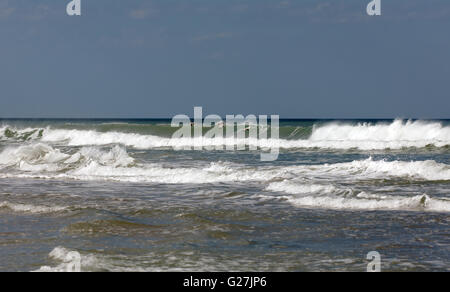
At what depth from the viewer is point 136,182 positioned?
16.1 m

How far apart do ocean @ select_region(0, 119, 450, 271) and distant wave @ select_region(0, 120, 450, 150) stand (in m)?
12.6

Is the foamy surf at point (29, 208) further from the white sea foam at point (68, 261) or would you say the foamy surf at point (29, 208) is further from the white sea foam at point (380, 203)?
the white sea foam at point (380, 203)

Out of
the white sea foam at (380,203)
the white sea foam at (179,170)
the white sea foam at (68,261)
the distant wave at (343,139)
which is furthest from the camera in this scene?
the distant wave at (343,139)

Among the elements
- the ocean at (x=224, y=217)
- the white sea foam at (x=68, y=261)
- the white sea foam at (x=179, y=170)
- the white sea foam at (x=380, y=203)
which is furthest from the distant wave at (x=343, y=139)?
the white sea foam at (x=68, y=261)

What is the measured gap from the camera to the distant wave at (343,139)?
30656 mm

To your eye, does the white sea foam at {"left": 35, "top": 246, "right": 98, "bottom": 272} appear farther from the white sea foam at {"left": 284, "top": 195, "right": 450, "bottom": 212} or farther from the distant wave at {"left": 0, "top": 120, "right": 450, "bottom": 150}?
the distant wave at {"left": 0, "top": 120, "right": 450, "bottom": 150}

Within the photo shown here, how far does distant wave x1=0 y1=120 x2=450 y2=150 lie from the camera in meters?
30.7

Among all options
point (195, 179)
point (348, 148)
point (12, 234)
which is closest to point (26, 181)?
point (195, 179)

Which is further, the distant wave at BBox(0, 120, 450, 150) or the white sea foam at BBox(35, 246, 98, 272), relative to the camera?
the distant wave at BBox(0, 120, 450, 150)

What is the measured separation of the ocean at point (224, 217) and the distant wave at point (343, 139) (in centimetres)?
1256

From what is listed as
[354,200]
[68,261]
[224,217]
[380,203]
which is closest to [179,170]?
[354,200]

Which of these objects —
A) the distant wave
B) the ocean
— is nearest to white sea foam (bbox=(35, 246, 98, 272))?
the ocean

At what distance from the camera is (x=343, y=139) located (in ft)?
115

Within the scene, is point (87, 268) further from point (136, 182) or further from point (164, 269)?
point (136, 182)
